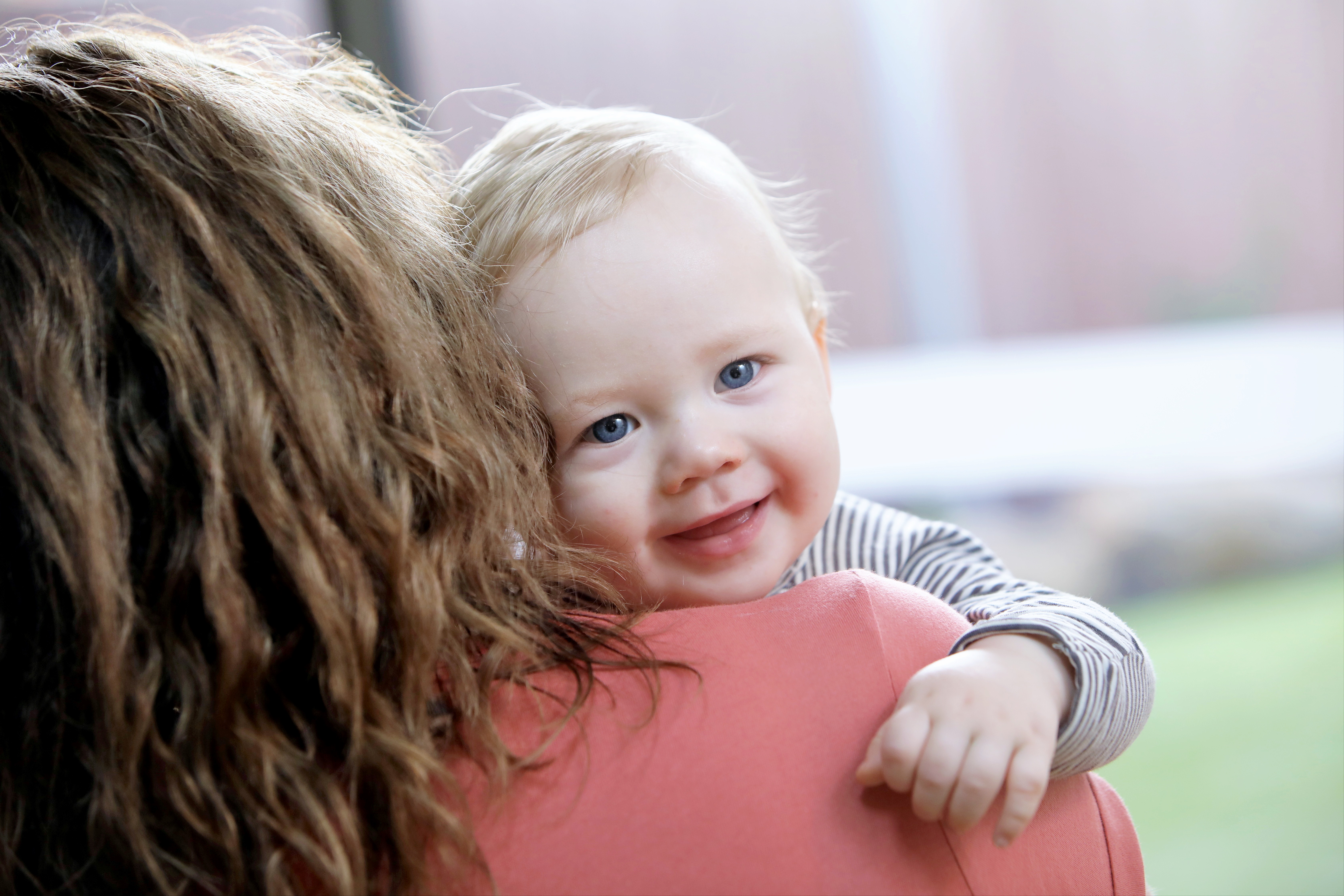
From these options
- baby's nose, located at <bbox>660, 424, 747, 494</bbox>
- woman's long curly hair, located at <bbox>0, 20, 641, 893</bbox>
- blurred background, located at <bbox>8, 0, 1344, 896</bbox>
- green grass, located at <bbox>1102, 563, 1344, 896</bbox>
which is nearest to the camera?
woman's long curly hair, located at <bbox>0, 20, 641, 893</bbox>

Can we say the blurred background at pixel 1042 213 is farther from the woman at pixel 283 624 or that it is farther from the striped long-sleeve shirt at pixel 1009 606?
the woman at pixel 283 624

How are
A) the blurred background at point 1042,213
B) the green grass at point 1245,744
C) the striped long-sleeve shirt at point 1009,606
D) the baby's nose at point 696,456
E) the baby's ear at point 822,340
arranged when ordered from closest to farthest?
1. the striped long-sleeve shirt at point 1009,606
2. the baby's nose at point 696,456
3. the baby's ear at point 822,340
4. the green grass at point 1245,744
5. the blurred background at point 1042,213

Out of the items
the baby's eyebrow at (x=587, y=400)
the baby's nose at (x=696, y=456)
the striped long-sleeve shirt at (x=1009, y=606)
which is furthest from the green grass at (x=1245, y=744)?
the baby's eyebrow at (x=587, y=400)

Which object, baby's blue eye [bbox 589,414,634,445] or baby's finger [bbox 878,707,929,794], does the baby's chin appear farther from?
baby's finger [bbox 878,707,929,794]

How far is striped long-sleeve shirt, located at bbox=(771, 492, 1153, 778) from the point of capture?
724 mm

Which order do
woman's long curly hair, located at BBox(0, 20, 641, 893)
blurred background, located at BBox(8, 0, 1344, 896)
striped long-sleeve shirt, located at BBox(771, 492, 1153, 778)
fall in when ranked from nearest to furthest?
woman's long curly hair, located at BBox(0, 20, 641, 893) → striped long-sleeve shirt, located at BBox(771, 492, 1153, 778) → blurred background, located at BBox(8, 0, 1344, 896)

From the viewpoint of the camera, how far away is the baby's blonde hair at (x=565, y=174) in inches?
39.1

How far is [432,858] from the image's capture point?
0.59 meters

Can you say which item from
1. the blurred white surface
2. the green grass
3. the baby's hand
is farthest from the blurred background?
the baby's hand

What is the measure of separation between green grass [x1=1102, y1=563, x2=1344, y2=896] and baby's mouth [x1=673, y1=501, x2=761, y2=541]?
1.35m

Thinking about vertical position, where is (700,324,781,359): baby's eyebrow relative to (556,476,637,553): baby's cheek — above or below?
above

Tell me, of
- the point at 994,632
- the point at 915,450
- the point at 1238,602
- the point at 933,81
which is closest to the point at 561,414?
the point at 994,632

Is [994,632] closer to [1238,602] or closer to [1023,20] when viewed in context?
[1238,602]

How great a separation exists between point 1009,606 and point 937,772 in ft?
1.00
